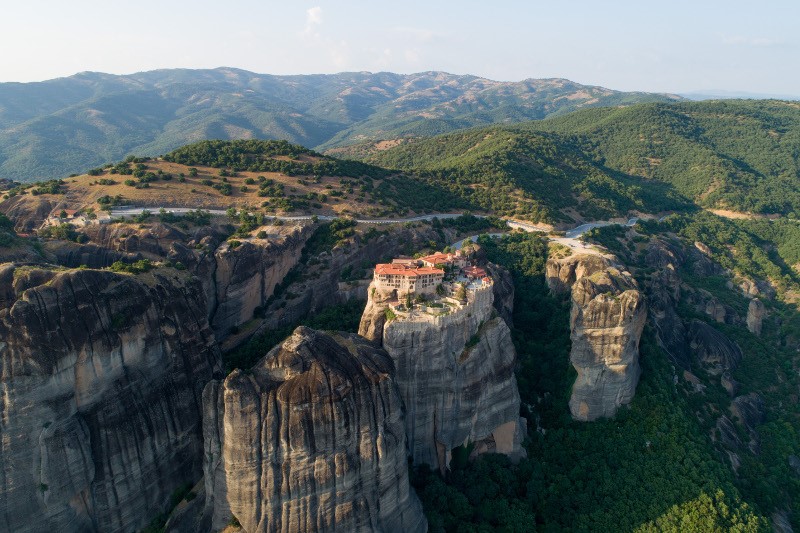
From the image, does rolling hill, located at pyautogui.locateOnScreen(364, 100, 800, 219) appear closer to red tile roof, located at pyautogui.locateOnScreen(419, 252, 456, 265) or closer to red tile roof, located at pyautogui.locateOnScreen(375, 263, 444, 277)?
red tile roof, located at pyautogui.locateOnScreen(419, 252, 456, 265)

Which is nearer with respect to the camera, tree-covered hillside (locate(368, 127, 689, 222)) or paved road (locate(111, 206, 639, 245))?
paved road (locate(111, 206, 639, 245))

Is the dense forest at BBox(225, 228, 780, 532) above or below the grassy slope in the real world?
below

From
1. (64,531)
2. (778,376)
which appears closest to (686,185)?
(778,376)

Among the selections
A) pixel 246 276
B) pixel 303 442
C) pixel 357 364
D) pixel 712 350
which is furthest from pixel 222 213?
pixel 712 350

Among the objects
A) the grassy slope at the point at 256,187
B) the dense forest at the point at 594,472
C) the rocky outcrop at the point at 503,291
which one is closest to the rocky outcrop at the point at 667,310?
the dense forest at the point at 594,472

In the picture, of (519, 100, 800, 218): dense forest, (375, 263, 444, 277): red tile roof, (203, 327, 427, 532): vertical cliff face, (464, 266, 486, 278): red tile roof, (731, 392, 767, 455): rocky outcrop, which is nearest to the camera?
(203, 327, 427, 532): vertical cliff face

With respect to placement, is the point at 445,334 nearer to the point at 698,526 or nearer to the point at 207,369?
the point at 207,369

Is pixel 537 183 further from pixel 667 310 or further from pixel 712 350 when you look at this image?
pixel 712 350

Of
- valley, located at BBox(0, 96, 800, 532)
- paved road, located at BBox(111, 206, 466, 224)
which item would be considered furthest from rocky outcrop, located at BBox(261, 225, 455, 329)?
paved road, located at BBox(111, 206, 466, 224)
